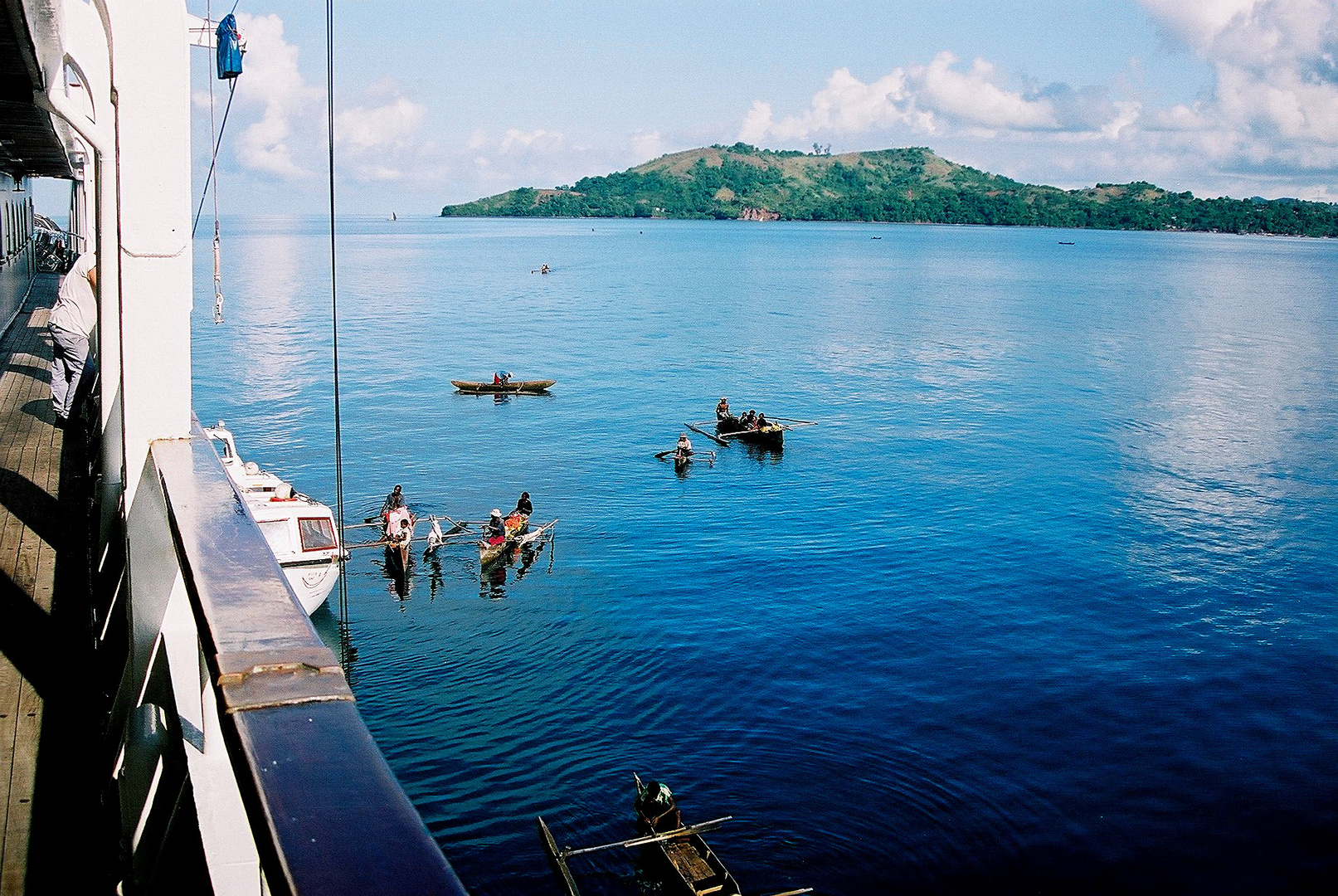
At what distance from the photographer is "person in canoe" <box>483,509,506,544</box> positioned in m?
32.4

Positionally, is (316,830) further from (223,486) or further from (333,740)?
(223,486)

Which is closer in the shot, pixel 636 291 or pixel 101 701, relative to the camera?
pixel 101 701

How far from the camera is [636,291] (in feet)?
416

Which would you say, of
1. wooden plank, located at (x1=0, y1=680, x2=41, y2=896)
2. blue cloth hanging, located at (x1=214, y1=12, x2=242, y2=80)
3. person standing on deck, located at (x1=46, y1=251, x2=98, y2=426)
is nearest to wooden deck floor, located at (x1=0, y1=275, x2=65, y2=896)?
wooden plank, located at (x1=0, y1=680, x2=41, y2=896)

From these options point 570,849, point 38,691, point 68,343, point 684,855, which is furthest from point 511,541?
point 38,691

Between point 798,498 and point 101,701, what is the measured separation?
121 feet

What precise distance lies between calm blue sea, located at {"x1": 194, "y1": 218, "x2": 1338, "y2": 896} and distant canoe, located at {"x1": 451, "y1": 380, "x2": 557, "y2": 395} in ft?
3.60

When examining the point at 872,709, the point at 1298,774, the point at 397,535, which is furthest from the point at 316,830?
the point at 397,535

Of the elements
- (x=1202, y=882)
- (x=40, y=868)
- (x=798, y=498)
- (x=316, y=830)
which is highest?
(x=316, y=830)

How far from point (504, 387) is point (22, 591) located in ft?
176

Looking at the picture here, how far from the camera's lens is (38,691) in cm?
509

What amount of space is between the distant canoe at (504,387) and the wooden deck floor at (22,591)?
45922 mm

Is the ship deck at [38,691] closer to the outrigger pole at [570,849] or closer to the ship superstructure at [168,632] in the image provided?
the ship superstructure at [168,632]

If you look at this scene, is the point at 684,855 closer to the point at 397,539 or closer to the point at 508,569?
the point at 508,569
